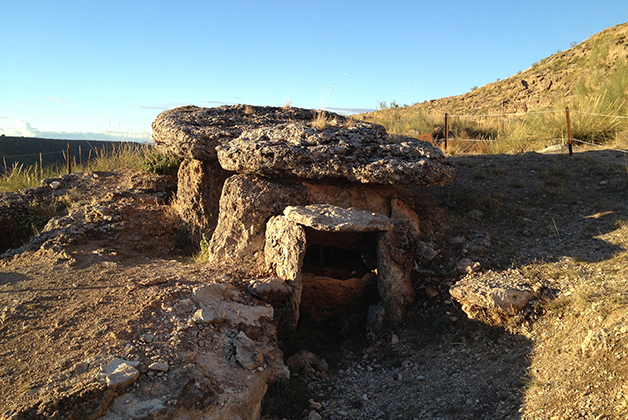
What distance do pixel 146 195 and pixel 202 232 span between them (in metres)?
1.67

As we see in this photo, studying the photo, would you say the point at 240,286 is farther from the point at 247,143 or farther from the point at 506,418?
the point at 506,418

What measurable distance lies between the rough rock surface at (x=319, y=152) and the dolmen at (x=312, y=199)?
14mm

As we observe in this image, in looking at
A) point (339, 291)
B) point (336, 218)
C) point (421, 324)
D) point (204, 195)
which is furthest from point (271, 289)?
point (204, 195)

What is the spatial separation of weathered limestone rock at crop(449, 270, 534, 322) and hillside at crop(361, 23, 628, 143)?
8366mm

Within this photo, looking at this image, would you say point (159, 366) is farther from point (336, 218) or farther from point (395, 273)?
point (395, 273)

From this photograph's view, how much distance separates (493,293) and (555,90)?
66.2 feet

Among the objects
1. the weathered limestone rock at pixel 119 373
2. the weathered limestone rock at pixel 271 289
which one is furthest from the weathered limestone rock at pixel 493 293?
the weathered limestone rock at pixel 119 373

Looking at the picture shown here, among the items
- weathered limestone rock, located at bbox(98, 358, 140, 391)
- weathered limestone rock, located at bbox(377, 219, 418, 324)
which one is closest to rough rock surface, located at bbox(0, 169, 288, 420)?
weathered limestone rock, located at bbox(98, 358, 140, 391)

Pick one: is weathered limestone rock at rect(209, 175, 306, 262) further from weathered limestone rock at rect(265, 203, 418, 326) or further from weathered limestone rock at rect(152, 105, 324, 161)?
weathered limestone rock at rect(152, 105, 324, 161)

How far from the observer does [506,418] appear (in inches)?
162

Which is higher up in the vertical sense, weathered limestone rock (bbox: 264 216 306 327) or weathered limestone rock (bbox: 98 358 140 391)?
weathered limestone rock (bbox: 264 216 306 327)

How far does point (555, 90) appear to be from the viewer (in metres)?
21.9

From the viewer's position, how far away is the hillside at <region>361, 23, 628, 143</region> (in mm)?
12453

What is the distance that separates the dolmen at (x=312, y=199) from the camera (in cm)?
593
